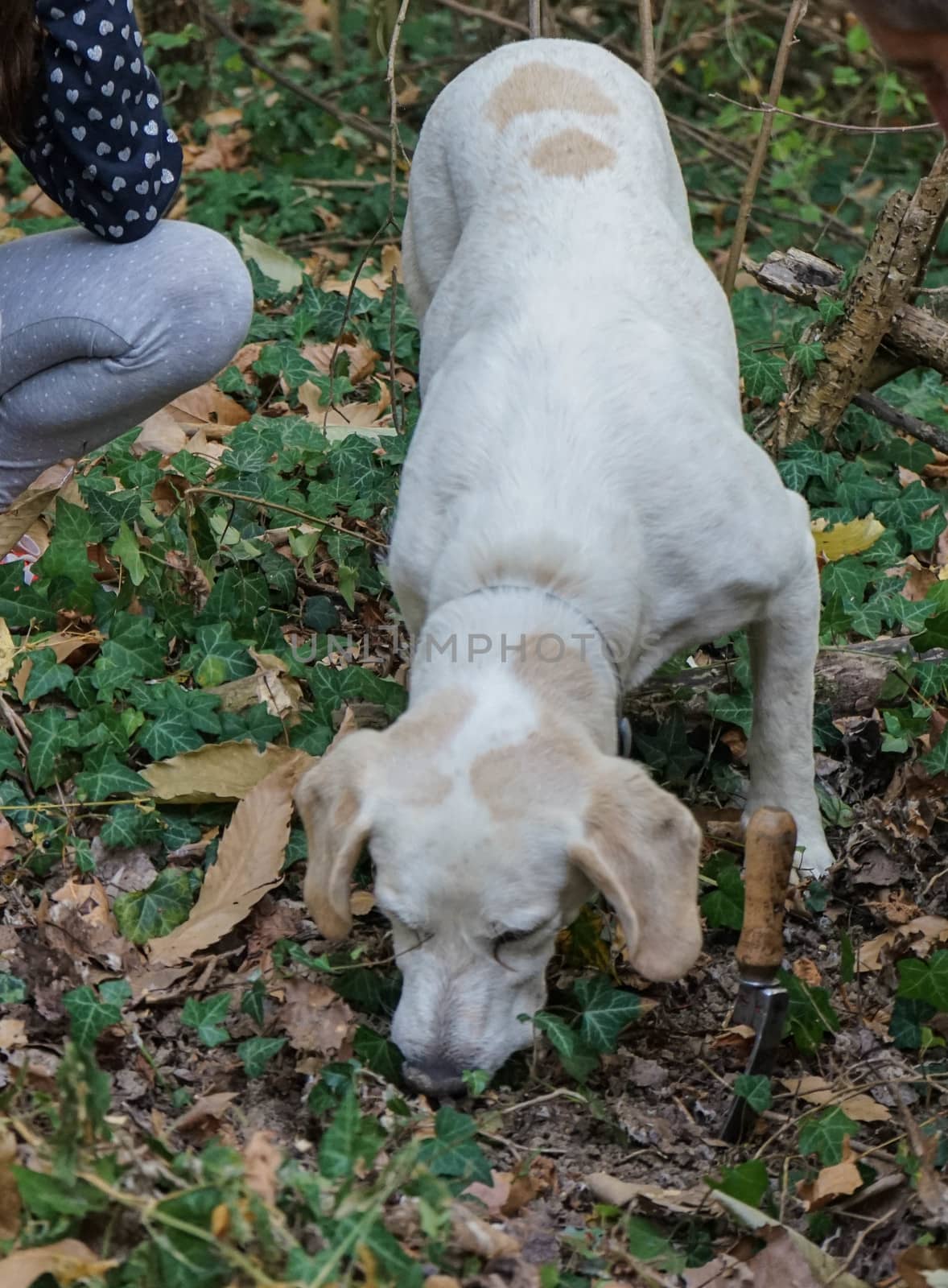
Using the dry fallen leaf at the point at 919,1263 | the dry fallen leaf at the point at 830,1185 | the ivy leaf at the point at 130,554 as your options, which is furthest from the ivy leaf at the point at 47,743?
the dry fallen leaf at the point at 919,1263

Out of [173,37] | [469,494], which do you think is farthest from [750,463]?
[173,37]

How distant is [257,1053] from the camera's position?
289cm

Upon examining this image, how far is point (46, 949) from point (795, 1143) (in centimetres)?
148

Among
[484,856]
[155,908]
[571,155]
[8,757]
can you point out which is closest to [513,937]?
[484,856]

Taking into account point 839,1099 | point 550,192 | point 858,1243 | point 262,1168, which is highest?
point 550,192

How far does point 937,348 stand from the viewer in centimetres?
456

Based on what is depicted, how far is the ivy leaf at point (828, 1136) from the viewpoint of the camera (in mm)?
2703

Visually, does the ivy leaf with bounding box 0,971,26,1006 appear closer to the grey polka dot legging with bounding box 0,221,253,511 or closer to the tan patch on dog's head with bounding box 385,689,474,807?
the tan patch on dog's head with bounding box 385,689,474,807

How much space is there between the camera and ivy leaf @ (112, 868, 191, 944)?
3.27 metres

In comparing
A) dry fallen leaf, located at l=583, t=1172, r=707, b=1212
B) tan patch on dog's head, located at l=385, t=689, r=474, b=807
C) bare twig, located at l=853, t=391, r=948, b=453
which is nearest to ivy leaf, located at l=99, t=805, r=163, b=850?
tan patch on dog's head, located at l=385, t=689, r=474, b=807

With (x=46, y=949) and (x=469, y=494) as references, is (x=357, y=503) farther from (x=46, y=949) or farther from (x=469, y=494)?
(x=46, y=949)

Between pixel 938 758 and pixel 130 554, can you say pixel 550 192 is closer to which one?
pixel 130 554

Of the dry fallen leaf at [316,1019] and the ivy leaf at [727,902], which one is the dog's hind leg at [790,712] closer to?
the ivy leaf at [727,902]

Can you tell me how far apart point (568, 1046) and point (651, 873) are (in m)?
0.39
